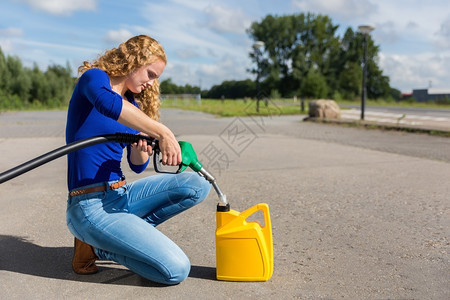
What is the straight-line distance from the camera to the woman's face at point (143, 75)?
2.34m

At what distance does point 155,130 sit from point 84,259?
0.96 m

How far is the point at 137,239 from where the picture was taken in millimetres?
2186

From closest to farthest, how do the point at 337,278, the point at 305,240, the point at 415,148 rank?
1. the point at 337,278
2. the point at 305,240
3. the point at 415,148

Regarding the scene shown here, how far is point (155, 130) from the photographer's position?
6.77 feet

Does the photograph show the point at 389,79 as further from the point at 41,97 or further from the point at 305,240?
the point at 305,240

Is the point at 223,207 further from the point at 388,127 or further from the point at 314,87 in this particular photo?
the point at 314,87

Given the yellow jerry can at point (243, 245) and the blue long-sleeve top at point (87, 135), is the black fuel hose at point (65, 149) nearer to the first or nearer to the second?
the blue long-sleeve top at point (87, 135)

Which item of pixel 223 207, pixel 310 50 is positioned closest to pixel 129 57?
pixel 223 207

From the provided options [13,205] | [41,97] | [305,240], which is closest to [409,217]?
[305,240]

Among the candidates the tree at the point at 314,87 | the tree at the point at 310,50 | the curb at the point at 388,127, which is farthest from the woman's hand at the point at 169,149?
the tree at the point at 310,50

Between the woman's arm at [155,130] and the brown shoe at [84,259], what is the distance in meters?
0.80

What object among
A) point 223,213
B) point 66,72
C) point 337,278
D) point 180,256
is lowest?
point 337,278

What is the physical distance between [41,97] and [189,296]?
27.3m

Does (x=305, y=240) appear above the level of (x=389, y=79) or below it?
below
